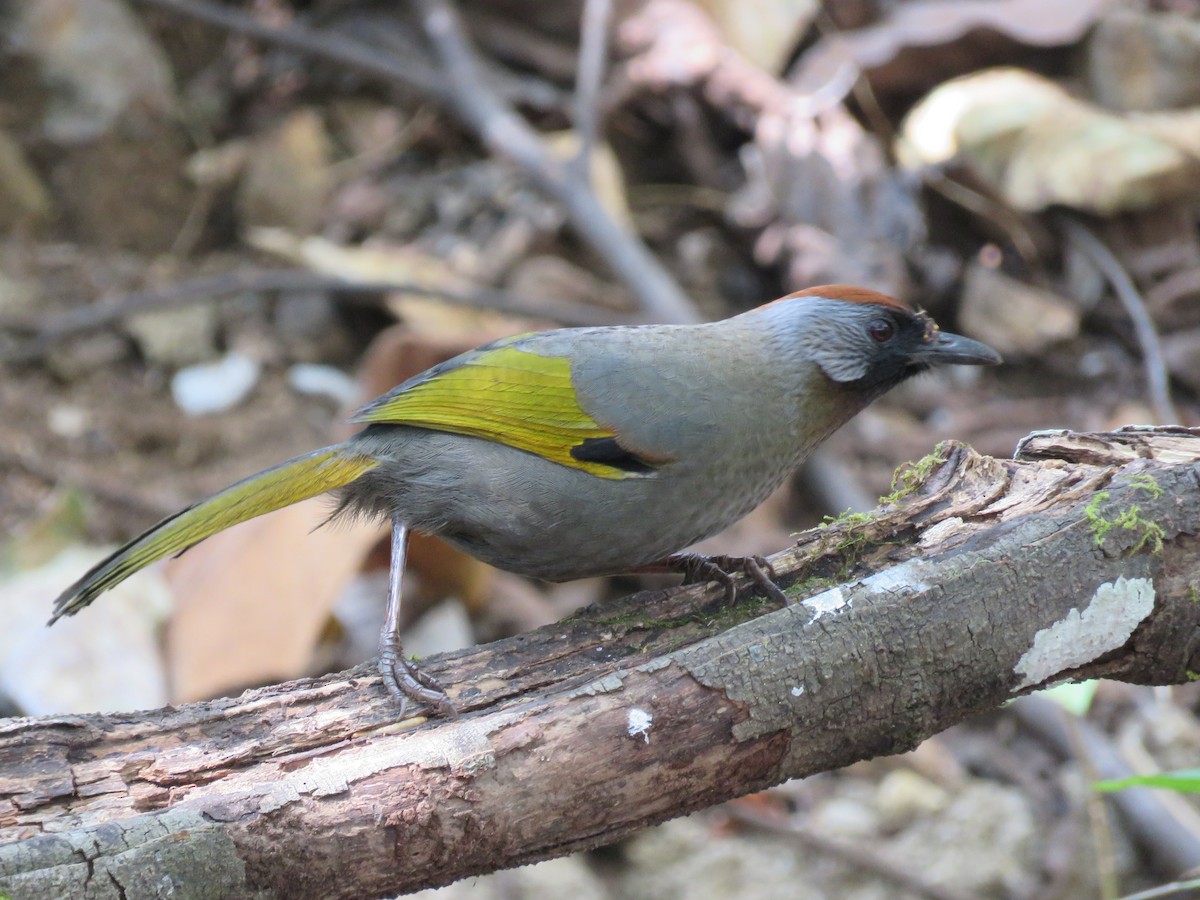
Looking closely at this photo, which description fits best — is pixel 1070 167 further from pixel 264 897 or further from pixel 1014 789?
pixel 264 897

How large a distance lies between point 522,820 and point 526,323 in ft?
12.7

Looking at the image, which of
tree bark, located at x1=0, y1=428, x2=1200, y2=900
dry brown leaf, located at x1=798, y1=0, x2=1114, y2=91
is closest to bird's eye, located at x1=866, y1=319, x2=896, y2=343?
tree bark, located at x1=0, y1=428, x2=1200, y2=900

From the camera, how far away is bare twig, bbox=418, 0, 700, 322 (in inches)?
225

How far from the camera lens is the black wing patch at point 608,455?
2965 millimetres

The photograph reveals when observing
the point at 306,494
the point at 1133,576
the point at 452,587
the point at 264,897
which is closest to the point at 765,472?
the point at 1133,576

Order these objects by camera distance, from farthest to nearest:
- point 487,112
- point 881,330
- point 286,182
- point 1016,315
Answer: point 286,182
point 487,112
point 1016,315
point 881,330

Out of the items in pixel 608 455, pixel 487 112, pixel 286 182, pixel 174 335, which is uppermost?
pixel 286 182

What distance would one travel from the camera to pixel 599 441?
2990mm

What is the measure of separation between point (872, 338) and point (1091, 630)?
1.09 metres

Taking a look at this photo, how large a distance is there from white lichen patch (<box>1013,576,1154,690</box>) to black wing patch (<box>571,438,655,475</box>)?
1007 millimetres

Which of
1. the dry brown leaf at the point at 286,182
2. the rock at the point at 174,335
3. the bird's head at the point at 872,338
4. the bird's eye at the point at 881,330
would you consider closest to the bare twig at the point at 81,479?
the rock at the point at 174,335

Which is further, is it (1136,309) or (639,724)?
(1136,309)

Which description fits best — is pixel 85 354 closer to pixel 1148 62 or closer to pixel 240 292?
pixel 240 292

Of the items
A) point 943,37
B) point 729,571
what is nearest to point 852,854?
point 729,571
